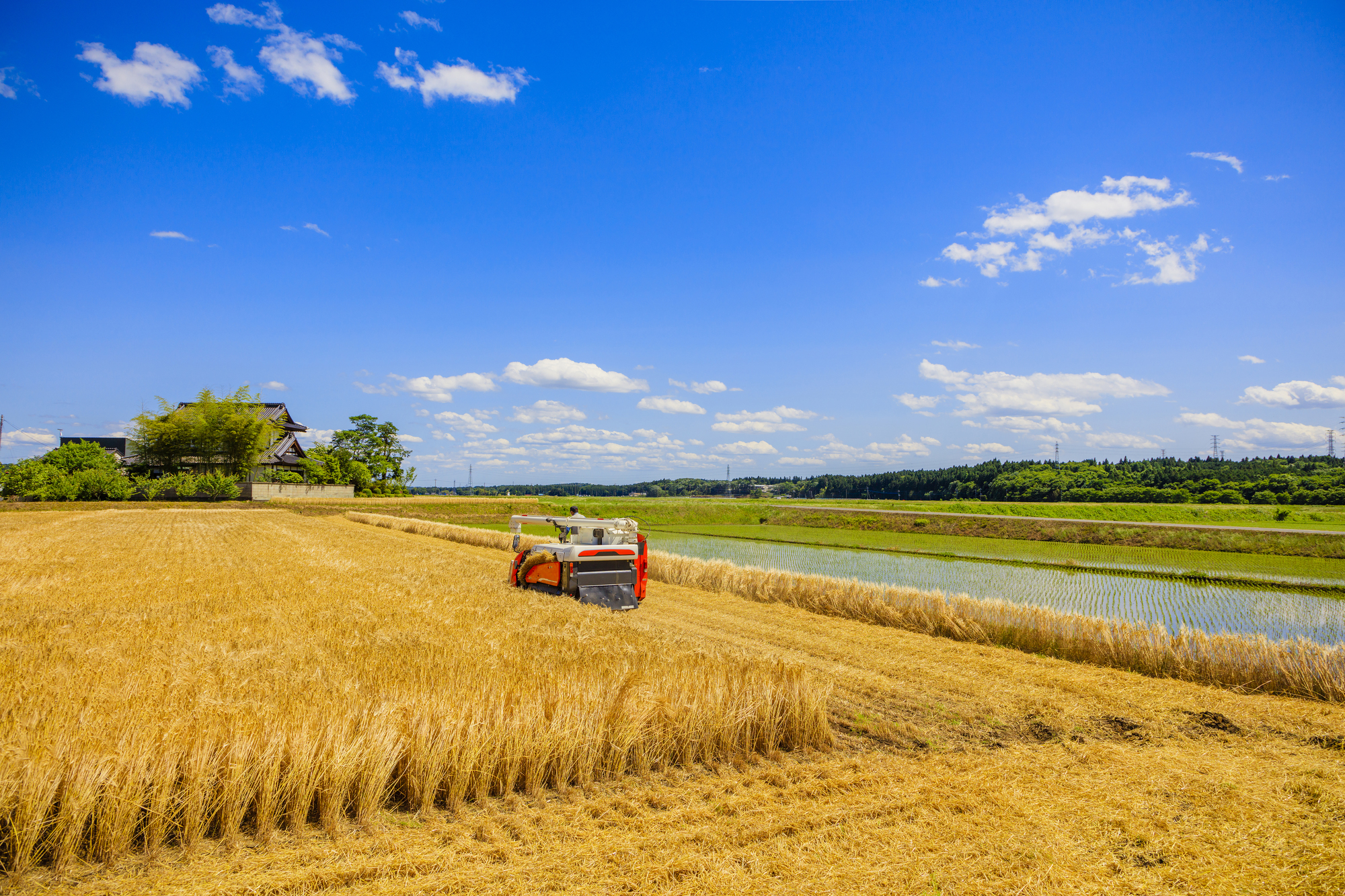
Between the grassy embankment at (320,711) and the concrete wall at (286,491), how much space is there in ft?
143

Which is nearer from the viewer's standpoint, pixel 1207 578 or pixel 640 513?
pixel 1207 578

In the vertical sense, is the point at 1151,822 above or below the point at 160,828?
below

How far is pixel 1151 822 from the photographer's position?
4613mm

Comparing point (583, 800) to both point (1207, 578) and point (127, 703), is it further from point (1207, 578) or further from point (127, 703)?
point (1207, 578)

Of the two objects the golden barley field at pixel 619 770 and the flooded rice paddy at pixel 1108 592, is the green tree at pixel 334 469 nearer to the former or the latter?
the flooded rice paddy at pixel 1108 592

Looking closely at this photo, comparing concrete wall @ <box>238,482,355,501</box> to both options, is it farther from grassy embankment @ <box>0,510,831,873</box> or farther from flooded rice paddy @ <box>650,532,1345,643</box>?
grassy embankment @ <box>0,510,831,873</box>

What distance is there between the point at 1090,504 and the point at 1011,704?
2046 inches

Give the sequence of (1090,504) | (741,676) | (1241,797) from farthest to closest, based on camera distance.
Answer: (1090,504), (741,676), (1241,797)

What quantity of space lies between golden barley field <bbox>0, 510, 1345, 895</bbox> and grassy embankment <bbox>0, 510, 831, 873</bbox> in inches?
1.0

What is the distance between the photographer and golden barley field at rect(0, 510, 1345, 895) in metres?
3.76

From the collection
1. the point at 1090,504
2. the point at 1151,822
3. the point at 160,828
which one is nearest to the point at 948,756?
the point at 1151,822

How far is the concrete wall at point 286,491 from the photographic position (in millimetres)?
49812

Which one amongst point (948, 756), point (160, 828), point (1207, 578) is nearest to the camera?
point (160, 828)

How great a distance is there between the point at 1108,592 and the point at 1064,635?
844 cm
